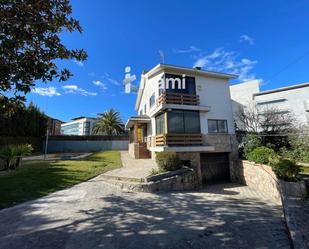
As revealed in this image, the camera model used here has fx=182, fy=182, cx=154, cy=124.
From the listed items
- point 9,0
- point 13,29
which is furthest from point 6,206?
point 9,0

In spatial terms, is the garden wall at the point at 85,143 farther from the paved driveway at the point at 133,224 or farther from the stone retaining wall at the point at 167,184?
the paved driveway at the point at 133,224

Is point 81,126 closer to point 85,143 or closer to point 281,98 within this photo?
point 85,143

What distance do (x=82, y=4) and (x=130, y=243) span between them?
832cm

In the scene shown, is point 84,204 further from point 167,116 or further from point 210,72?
point 210,72

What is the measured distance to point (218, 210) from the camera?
7.01m

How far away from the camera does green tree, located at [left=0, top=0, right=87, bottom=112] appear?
4.27 meters

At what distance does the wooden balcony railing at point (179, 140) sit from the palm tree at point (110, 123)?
29.1 m

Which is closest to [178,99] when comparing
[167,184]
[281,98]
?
[167,184]

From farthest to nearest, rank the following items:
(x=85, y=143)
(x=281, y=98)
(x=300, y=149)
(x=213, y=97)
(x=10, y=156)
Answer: (x=85, y=143) < (x=281, y=98) < (x=213, y=97) < (x=300, y=149) < (x=10, y=156)

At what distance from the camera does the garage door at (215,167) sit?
16.5m

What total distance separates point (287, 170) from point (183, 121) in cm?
768

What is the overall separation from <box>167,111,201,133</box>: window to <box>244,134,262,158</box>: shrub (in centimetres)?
487

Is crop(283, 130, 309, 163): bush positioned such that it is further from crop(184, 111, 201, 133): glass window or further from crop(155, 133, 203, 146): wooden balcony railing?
crop(184, 111, 201, 133): glass window

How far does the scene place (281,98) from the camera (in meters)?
22.1
